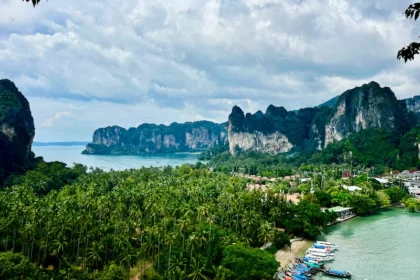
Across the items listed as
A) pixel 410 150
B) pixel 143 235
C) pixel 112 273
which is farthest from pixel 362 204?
pixel 410 150

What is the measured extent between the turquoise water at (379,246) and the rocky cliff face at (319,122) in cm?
8017

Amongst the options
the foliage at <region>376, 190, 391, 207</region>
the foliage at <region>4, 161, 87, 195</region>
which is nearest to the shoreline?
the foliage at <region>376, 190, 391, 207</region>

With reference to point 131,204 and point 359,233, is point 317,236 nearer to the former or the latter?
point 359,233

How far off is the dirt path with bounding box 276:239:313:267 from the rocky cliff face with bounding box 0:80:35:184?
51.2 metres

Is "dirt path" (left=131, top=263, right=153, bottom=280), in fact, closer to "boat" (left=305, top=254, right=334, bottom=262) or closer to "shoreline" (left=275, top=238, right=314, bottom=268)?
"shoreline" (left=275, top=238, right=314, bottom=268)

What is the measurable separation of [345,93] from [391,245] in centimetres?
11417

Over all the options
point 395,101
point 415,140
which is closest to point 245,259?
point 415,140

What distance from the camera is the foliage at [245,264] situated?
28.6m

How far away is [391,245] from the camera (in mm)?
42125

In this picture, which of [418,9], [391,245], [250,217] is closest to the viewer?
[418,9]

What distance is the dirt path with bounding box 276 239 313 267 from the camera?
36.0 m

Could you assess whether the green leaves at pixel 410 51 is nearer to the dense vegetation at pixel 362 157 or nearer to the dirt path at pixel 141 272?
the dirt path at pixel 141 272

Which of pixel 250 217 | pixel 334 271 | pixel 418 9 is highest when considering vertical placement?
pixel 418 9

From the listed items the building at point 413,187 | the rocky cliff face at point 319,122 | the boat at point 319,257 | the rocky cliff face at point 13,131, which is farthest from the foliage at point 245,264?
the rocky cliff face at point 319,122
